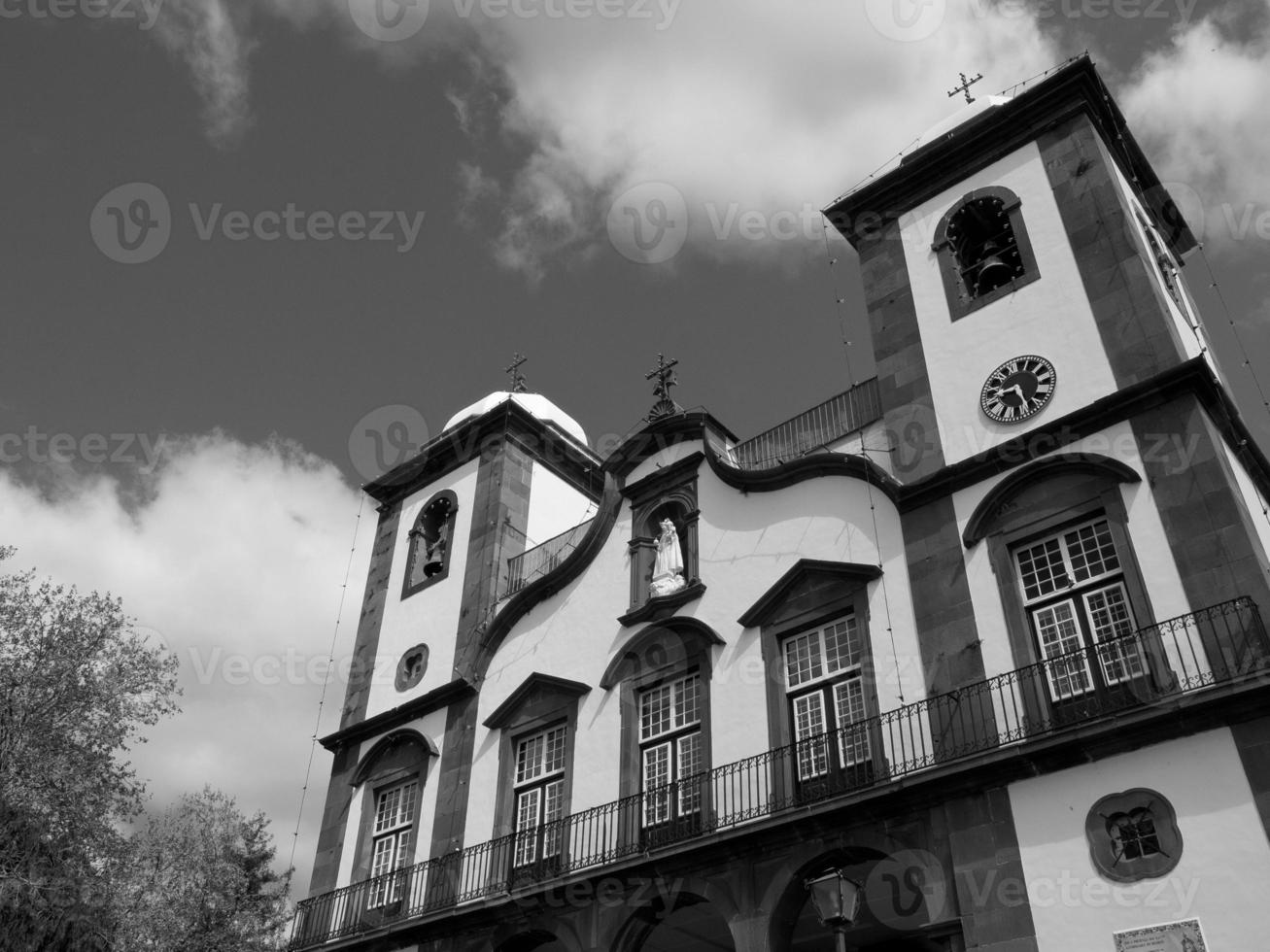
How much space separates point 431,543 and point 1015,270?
12444mm

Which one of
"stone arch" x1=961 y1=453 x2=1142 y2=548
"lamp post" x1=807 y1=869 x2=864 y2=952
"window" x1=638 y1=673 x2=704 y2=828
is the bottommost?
"lamp post" x1=807 y1=869 x2=864 y2=952

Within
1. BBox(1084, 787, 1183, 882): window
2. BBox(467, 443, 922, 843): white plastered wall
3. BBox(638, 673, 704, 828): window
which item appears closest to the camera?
BBox(1084, 787, 1183, 882): window

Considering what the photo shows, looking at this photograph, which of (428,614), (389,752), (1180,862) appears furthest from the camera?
(428,614)

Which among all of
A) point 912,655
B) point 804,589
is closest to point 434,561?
point 804,589

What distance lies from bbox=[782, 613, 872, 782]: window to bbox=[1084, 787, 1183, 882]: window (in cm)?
291

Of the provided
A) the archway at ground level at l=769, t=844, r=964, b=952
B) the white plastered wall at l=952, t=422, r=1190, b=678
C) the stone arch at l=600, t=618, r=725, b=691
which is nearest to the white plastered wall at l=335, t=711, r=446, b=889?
the stone arch at l=600, t=618, r=725, b=691

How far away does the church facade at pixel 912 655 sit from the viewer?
11734 mm

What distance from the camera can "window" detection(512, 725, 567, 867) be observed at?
55.2 ft

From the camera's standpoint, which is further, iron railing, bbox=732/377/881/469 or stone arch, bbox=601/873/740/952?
iron railing, bbox=732/377/881/469

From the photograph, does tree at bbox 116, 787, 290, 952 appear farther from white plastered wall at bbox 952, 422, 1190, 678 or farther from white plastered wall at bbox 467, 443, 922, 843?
white plastered wall at bbox 952, 422, 1190, 678

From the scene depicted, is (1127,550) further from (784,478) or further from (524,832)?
(524,832)

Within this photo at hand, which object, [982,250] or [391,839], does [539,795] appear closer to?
[391,839]

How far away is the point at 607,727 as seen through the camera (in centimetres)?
1716

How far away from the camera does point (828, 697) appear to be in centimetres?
1490
